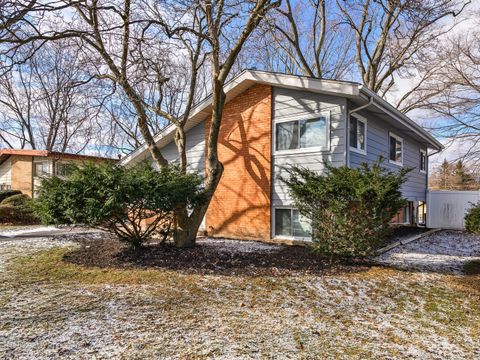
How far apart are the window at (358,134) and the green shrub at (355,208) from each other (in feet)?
7.73

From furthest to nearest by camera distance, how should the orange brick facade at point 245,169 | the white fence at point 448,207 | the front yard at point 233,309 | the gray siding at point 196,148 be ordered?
the white fence at point 448,207
the gray siding at point 196,148
the orange brick facade at point 245,169
the front yard at point 233,309

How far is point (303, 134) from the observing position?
8867 millimetres

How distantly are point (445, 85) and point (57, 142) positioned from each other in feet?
93.8

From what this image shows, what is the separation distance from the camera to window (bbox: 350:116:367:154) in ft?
27.9

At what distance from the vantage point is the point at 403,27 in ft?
53.9

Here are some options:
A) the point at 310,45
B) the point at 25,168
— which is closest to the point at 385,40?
the point at 310,45

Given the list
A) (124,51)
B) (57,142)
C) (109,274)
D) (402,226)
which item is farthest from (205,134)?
(57,142)

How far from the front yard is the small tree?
0.93 meters

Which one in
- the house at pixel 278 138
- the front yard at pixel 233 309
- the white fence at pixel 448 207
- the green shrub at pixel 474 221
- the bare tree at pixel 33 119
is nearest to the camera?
the front yard at pixel 233 309

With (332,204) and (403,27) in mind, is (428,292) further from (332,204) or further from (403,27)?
(403,27)

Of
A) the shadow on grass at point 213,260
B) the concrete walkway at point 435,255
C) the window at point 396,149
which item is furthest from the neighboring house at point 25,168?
the concrete walkway at point 435,255

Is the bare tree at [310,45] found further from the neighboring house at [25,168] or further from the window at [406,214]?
the neighboring house at [25,168]

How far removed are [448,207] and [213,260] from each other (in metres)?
12.5

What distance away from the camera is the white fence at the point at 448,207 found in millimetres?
13812
